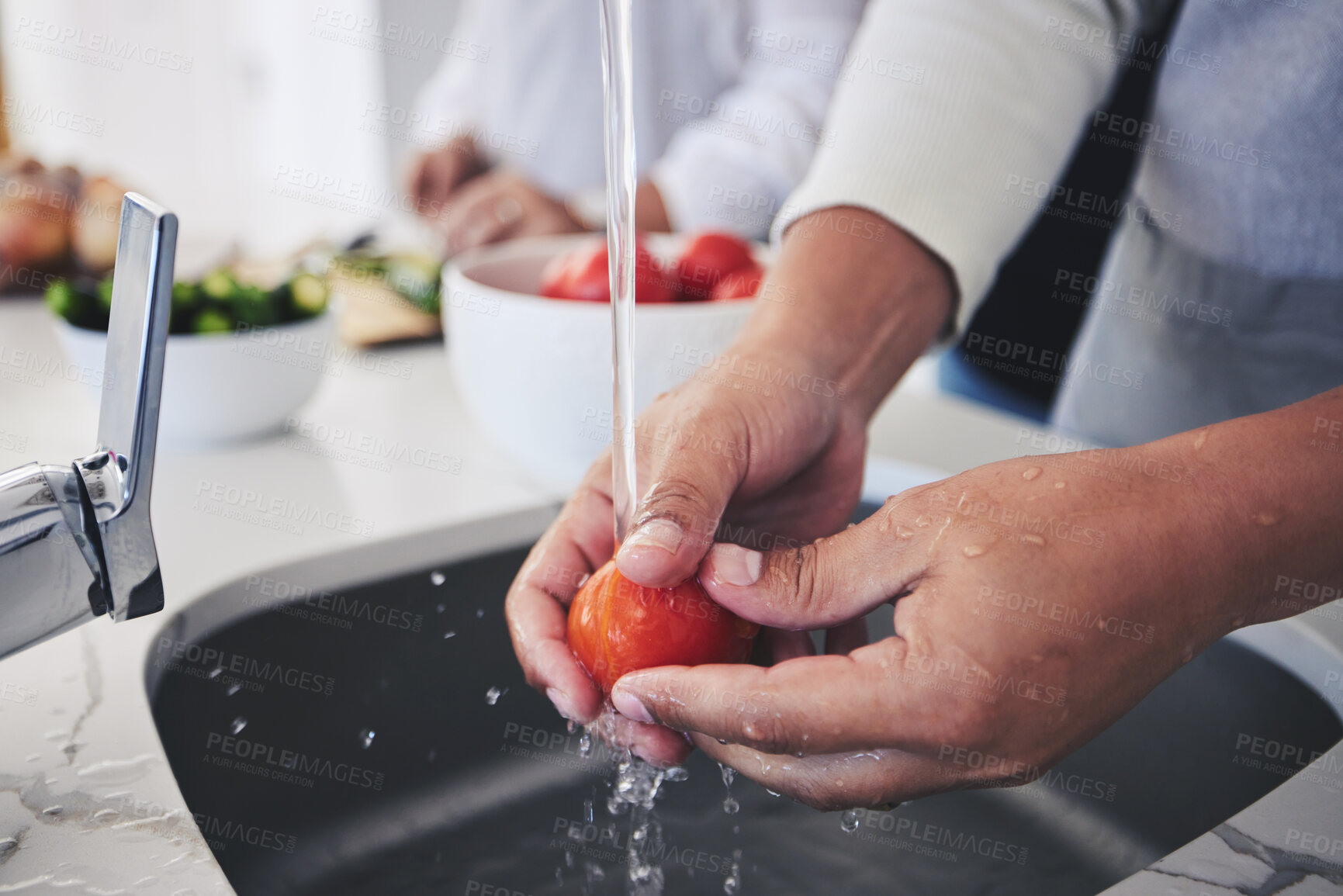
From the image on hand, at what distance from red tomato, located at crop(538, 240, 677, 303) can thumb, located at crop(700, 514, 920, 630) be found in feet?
1.38

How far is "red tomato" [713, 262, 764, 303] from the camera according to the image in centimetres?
95

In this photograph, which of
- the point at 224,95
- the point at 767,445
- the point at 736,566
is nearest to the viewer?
the point at 736,566

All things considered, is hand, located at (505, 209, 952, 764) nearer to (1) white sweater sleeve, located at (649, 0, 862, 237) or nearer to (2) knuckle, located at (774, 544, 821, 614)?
(2) knuckle, located at (774, 544, 821, 614)

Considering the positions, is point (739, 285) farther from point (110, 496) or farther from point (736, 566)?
point (110, 496)

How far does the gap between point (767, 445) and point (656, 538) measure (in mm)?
155

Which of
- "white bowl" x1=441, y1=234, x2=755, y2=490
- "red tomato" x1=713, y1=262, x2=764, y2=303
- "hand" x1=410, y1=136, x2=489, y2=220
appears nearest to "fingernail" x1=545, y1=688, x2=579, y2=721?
"white bowl" x1=441, y1=234, x2=755, y2=490

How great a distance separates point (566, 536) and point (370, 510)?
0.26 m

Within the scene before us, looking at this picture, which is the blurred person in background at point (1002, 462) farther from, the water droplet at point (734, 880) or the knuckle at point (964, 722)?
the water droplet at point (734, 880)

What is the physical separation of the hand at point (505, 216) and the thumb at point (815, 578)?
1.14 m

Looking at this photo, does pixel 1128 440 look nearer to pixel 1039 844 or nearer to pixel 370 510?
pixel 1039 844

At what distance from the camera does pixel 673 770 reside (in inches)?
29.4

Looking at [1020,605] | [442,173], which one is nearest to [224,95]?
[442,173]

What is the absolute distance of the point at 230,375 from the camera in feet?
3.08

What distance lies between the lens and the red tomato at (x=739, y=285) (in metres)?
0.95
